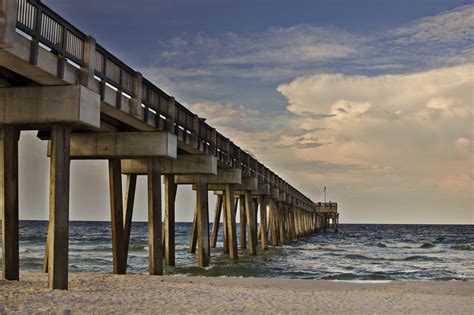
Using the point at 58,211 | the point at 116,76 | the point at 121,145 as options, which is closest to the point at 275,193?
the point at 121,145

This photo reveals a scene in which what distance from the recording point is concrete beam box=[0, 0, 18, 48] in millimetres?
10875

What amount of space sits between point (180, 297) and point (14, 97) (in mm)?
6435

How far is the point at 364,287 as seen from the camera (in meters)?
17.5

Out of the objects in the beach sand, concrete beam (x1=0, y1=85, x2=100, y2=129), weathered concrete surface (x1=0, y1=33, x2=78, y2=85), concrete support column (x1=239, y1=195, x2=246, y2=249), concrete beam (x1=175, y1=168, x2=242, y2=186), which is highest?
weathered concrete surface (x1=0, y1=33, x2=78, y2=85)

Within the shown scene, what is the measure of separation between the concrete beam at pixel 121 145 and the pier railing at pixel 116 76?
569 millimetres

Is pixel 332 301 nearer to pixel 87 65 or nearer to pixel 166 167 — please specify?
pixel 87 65

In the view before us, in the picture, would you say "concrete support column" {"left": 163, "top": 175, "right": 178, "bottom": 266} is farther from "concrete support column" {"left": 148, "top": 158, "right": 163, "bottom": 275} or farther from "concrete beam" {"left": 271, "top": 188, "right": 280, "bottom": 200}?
"concrete beam" {"left": 271, "top": 188, "right": 280, "bottom": 200}

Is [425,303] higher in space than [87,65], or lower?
lower

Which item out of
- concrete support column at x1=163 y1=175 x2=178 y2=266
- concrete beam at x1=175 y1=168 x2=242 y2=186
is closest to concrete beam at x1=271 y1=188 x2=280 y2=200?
concrete beam at x1=175 y1=168 x2=242 y2=186

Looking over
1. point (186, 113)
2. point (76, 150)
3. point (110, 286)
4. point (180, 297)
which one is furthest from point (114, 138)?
point (180, 297)

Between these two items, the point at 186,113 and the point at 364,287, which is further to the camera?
the point at 186,113

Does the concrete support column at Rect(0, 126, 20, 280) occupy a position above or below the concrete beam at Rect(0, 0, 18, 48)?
below

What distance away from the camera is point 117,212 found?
19.8 m

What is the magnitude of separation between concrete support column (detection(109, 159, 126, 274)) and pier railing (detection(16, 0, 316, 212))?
217cm
